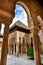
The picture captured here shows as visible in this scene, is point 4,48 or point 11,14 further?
point 11,14

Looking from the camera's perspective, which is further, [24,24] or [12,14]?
[24,24]

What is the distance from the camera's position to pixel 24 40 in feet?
33.9

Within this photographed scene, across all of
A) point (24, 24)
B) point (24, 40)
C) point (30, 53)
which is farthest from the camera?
point (24, 40)

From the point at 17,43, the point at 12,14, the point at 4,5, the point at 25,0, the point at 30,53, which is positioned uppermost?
the point at 25,0

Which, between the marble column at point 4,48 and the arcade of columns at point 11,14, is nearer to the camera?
the marble column at point 4,48

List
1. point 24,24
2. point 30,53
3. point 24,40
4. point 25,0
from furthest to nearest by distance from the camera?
point 24,40
point 24,24
point 30,53
point 25,0

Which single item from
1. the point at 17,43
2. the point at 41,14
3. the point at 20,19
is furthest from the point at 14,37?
the point at 41,14

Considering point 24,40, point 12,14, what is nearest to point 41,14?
point 12,14

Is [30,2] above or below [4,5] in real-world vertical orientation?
above

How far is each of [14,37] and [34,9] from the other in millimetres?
6799

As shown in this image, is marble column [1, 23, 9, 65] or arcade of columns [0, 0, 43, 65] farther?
arcade of columns [0, 0, 43, 65]

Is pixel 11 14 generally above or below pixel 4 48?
above

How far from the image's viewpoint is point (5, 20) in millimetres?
2666

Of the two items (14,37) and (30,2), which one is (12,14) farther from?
(14,37)
